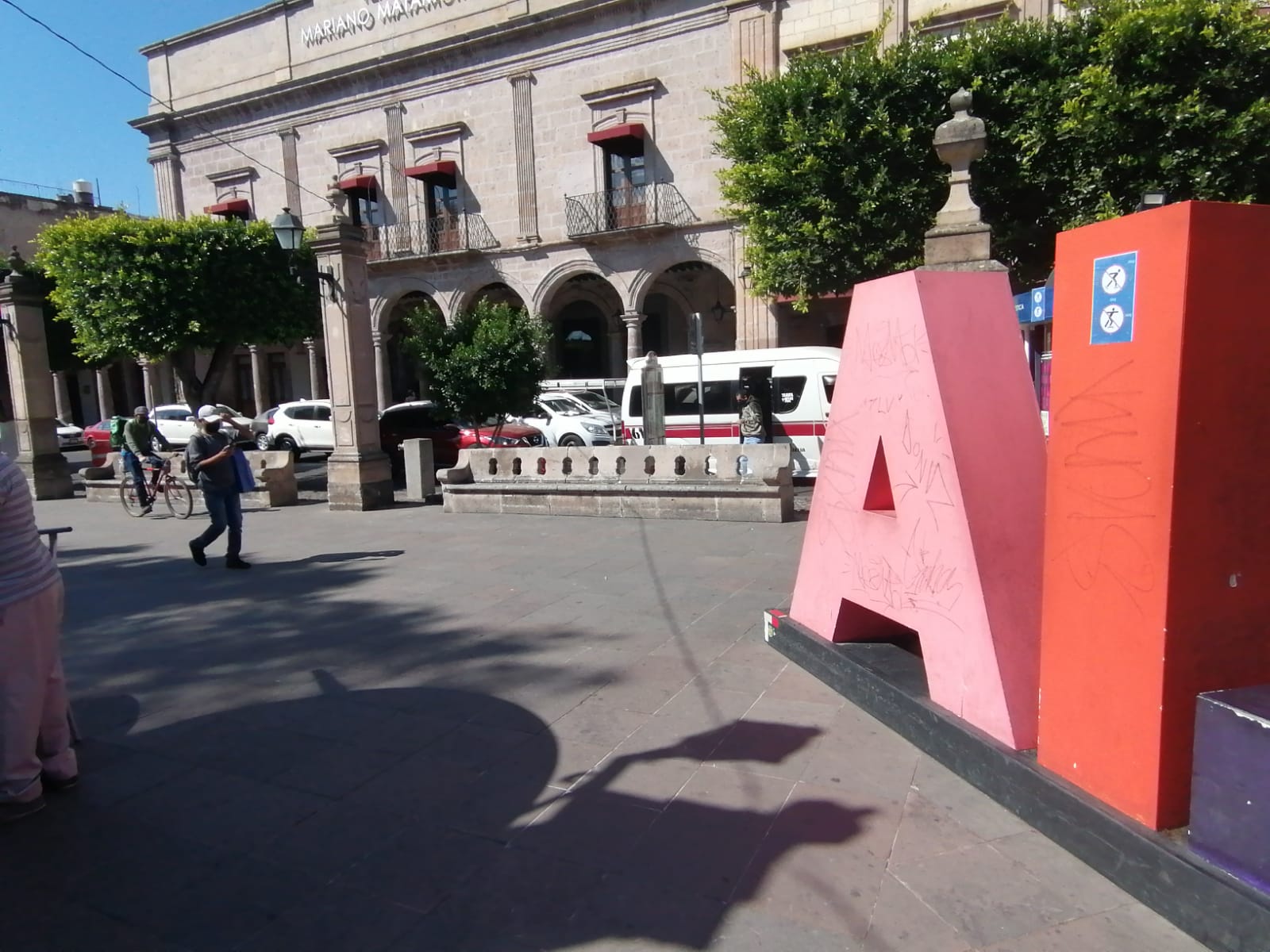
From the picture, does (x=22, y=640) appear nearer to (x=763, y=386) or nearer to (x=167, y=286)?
(x=763, y=386)

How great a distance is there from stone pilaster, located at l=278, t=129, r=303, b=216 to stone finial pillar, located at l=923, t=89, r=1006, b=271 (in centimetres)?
2538

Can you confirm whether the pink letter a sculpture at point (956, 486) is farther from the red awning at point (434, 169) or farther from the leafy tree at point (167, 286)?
the red awning at point (434, 169)

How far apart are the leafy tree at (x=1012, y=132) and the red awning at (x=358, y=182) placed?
13.8 meters

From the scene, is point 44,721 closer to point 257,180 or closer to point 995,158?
point 995,158

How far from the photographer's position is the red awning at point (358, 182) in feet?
82.6

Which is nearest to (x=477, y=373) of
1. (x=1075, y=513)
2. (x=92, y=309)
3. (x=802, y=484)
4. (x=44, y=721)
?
(x=802, y=484)

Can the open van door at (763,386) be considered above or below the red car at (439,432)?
above

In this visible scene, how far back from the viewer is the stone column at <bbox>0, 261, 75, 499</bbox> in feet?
46.5

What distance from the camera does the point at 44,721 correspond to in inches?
127

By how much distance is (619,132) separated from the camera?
21016 millimetres

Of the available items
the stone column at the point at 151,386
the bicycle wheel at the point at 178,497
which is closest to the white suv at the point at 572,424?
the bicycle wheel at the point at 178,497

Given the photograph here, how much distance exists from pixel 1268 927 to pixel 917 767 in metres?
1.30

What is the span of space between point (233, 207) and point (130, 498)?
19.5 meters

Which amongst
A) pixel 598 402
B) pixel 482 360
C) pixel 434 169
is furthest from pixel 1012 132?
pixel 434 169
